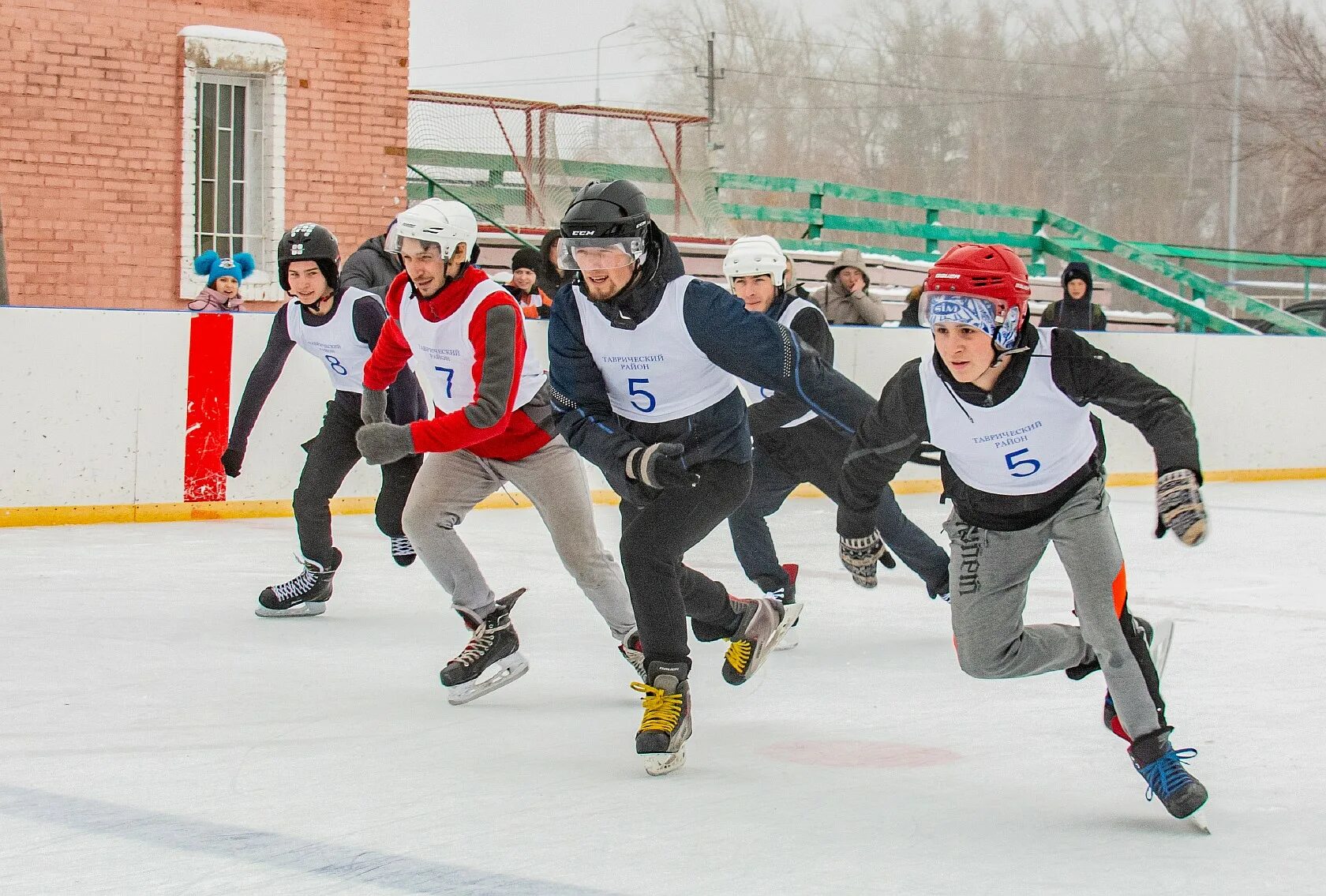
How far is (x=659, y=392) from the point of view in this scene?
4.44 meters

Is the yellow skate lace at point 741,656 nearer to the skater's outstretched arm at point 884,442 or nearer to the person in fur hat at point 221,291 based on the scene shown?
the skater's outstretched arm at point 884,442

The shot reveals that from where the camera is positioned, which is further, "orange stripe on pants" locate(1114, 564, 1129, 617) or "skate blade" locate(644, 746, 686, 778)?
"skate blade" locate(644, 746, 686, 778)

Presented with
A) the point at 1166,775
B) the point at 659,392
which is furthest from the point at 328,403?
the point at 1166,775

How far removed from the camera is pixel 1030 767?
4301 mm

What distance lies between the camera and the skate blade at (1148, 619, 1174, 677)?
407 cm

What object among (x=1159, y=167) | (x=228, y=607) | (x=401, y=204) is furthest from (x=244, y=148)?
(x=1159, y=167)

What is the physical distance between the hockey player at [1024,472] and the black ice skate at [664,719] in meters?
0.69

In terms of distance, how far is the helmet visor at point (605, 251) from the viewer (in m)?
4.21

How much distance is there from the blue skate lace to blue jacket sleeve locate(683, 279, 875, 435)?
1318 millimetres

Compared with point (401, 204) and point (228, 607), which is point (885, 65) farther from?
point (228, 607)

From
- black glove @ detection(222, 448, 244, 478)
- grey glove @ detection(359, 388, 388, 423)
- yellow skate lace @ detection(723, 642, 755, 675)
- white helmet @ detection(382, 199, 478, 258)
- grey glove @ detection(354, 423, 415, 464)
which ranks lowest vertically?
yellow skate lace @ detection(723, 642, 755, 675)

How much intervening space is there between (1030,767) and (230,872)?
6.91 feet

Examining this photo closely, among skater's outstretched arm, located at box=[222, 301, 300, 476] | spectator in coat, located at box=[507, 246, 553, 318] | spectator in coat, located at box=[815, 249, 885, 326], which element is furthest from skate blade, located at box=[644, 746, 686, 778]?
spectator in coat, located at box=[815, 249, 885, 326]

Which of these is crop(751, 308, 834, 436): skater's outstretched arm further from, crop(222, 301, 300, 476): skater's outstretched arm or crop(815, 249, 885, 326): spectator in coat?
crop(815, 249, 885, 326): spectator in coat
